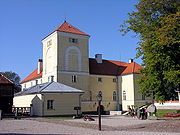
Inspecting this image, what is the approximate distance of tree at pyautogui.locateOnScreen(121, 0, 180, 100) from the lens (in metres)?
19.7

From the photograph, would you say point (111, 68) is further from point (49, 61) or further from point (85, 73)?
point (49, 61)

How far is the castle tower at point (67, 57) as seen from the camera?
39.2 metres

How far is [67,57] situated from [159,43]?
22.6m

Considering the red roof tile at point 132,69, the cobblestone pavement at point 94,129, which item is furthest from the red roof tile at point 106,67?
the cobblestone pavement at point 94,129

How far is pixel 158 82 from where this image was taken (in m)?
22.2

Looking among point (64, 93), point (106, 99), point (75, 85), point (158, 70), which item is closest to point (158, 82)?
point (158, 70)

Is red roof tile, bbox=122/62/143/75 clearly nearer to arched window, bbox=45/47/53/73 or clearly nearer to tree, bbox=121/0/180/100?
arched window, bbox=45/47/53/73

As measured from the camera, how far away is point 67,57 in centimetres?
4031

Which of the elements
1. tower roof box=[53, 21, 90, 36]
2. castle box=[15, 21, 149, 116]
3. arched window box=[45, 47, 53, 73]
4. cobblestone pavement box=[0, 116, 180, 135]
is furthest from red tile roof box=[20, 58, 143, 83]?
cobblestone pavement box=[0, 116, 180, 135]

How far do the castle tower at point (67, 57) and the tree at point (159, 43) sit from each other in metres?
16.1

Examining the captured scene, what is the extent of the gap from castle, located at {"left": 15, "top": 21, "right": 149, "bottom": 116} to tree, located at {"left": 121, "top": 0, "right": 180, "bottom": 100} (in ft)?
53.3

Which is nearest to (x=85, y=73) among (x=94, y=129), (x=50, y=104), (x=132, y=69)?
(x=132, y=69)

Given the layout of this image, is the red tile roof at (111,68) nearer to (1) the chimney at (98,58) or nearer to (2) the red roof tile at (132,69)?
(2) the red roof tile at (132,69)

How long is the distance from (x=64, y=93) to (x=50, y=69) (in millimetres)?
10763
